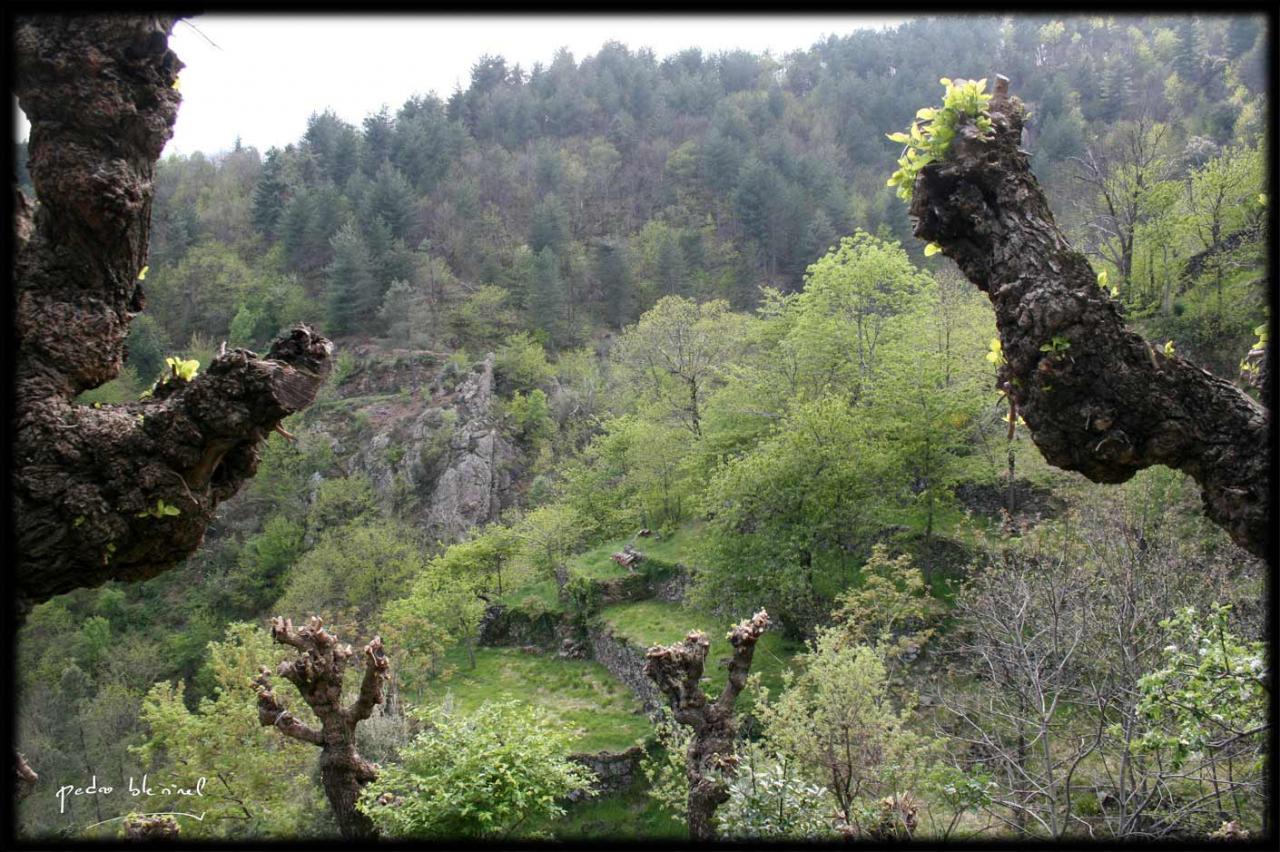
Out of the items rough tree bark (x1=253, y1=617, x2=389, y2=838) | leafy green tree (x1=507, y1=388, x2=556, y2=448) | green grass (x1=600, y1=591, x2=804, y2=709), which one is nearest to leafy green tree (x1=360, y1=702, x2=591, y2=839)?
rough tree bark (x1=253, y1=617, x2=389, y2=838)

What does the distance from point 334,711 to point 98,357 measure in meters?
7.00

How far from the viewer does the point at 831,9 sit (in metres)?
3.74

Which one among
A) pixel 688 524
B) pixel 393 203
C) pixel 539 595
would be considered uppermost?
pixel 393 203

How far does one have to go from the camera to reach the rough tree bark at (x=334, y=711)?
9.56 m

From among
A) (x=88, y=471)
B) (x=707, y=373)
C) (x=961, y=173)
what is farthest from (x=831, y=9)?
(x=707, y=373)

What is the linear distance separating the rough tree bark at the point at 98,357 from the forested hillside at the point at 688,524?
297 mm

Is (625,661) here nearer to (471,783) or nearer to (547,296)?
(471,783)

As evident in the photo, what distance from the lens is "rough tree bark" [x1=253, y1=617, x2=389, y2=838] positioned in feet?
31.4

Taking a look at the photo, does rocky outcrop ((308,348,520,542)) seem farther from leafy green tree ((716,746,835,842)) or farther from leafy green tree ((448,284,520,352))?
leafy green tree ((716,746,835,842))

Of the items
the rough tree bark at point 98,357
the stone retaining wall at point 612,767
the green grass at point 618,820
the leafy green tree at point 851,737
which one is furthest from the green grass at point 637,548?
the rough tree bark at point 98,357

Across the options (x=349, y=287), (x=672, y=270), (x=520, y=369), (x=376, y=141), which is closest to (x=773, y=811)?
(x=520, y=369)

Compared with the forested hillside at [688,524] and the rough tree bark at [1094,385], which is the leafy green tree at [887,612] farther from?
the rough tree bark at [1094,385]

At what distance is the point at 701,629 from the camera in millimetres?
20547

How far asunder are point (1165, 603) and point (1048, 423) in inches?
370
